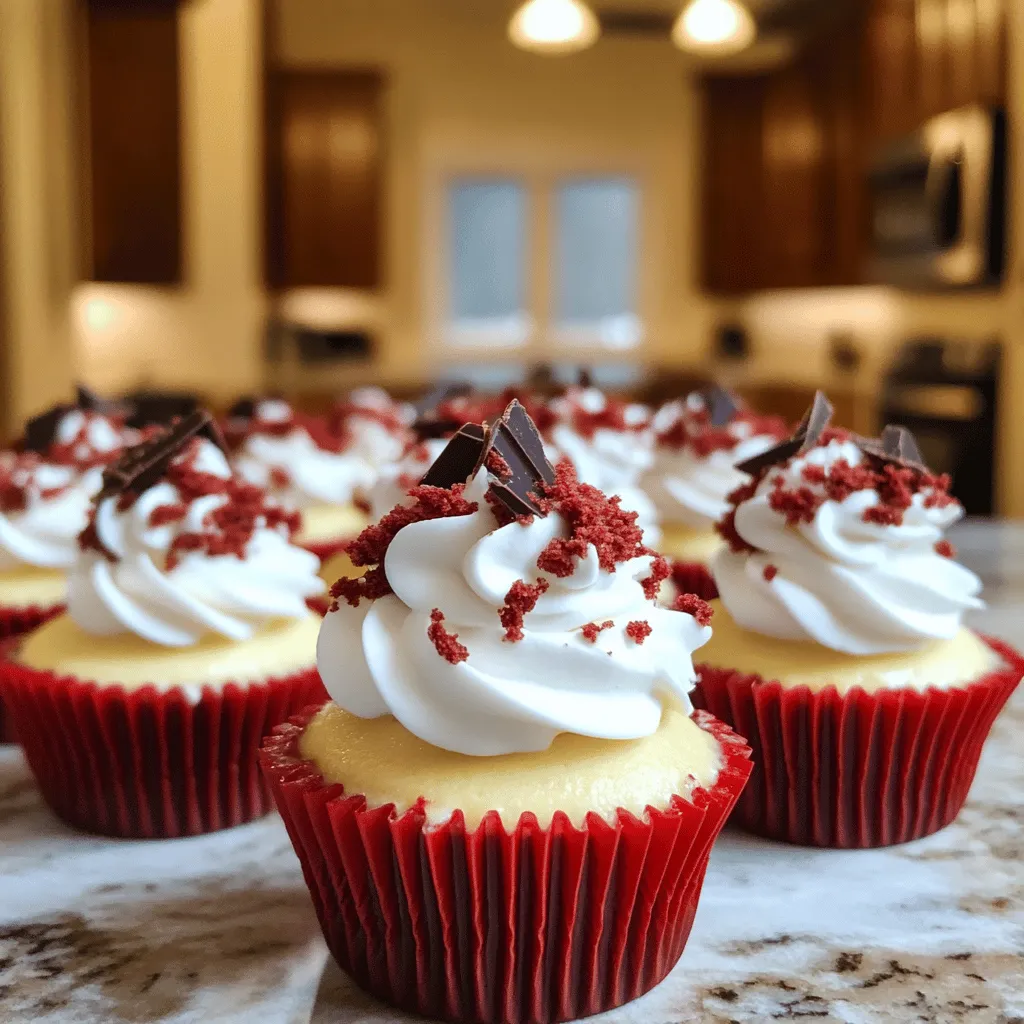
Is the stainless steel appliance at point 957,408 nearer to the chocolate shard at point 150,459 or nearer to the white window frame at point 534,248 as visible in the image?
the white window frame at point 534,248

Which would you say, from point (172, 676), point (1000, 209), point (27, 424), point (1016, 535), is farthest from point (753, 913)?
point (1000, 209)

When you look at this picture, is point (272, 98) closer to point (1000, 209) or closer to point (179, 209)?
point (179, 209)

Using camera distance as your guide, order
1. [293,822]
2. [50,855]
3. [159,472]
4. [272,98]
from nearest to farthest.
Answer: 1. [293,822]
2. [50,855]
3. [159,472]
4. [272,98]

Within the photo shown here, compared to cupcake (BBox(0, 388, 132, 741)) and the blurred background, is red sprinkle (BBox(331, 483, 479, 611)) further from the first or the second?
the blurred background

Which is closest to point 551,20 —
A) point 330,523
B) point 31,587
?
point 330,523

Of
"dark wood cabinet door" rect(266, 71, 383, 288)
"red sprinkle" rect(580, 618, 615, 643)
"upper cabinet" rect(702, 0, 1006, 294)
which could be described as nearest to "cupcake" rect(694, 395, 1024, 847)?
→ "red sprinkle" rect(580, 618, 615, 643)

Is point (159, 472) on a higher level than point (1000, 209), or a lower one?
lower

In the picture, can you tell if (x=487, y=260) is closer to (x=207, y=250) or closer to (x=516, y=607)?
(x=207, y=250)
